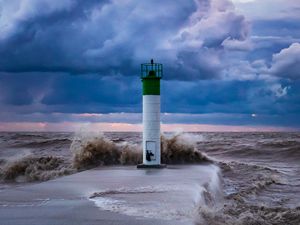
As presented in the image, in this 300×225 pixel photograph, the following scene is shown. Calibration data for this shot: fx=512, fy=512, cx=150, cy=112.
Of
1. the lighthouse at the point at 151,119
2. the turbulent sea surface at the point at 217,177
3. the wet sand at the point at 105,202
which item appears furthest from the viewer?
the lighthouse at the point at 151,119

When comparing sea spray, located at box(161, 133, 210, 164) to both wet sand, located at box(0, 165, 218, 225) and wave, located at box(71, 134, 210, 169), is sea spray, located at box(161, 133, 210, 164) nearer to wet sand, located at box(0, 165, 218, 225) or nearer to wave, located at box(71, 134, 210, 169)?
wave, located at box(71, 134, 210, 169)

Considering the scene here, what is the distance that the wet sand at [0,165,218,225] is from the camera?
261 inches

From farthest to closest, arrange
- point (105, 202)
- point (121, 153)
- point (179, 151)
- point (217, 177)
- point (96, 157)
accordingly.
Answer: point (179, 151), point (96, 157), point (121, 153), point (217, 177), point (105, 202)

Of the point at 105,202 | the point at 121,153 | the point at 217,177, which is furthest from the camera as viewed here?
the point at 121,153

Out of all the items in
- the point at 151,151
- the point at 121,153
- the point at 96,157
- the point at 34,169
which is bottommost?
the point at 34,169

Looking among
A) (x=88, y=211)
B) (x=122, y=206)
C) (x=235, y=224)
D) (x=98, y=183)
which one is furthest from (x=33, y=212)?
(x=98, y=183)

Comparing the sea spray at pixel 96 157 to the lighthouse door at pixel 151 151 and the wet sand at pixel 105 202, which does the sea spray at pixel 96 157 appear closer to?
the lighthouse door at pixel 151 151

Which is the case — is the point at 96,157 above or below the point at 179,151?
below

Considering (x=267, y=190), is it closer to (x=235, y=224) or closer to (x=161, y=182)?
(x=161, y=182)

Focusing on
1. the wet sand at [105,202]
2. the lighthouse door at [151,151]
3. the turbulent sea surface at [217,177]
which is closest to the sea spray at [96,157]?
the turbulent sea surface at [217,177]

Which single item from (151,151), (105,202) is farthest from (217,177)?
(105,202)

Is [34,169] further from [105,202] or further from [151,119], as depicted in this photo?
[105,202]

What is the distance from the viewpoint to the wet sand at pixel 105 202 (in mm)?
6617

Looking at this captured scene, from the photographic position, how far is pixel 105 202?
26.1ft
